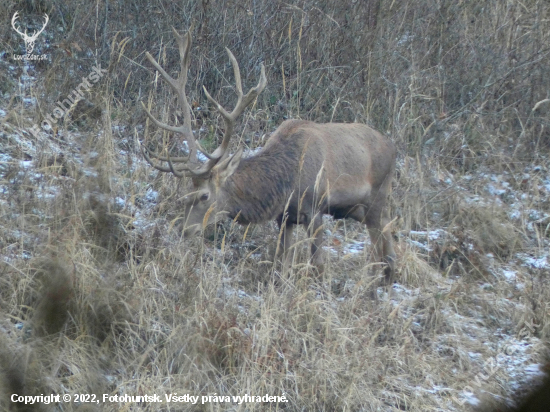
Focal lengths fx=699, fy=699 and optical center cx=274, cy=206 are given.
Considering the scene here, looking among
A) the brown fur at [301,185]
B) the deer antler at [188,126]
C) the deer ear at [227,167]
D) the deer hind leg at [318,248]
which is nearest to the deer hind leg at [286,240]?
the brown fur at [301,185]

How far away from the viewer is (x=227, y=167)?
18.7 feet

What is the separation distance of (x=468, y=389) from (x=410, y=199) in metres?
2.94

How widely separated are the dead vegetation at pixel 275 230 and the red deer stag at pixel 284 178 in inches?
Answer: 12.7

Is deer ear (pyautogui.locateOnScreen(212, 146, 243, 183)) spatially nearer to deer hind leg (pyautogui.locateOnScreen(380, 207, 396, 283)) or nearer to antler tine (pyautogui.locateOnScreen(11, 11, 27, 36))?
deer hind leg (pyautogui.locateOnScreen(380, 207, 396, 283))

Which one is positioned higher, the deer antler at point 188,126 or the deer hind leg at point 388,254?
the deer antler at point 188,126

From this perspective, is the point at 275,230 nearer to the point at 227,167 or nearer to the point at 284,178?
the point at 284,178

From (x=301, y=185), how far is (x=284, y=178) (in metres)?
0.16

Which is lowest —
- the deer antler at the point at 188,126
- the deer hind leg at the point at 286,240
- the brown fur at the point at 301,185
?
the deer hind leg at the point at 286,240

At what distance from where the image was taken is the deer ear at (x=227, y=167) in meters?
5.62

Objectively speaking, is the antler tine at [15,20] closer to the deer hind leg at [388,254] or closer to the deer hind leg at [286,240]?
the deer hind leg at [286,240]

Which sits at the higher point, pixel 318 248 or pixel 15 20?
pixel 15 20

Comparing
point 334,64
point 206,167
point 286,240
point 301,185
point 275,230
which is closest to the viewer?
point 206,167

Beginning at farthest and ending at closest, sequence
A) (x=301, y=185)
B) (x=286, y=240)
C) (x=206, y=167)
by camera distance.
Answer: (x=286, y=240), (x=301, y=185), (x=206, y=167)

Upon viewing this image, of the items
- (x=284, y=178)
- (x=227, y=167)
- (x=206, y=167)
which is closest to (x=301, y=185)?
(x=284, y=178)
